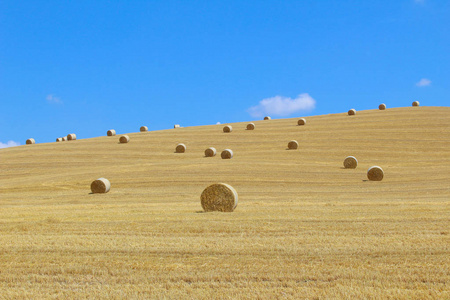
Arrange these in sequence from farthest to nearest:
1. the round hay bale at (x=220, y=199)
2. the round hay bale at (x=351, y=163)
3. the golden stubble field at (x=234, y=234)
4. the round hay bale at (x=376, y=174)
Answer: the round hay bale at (x=351, y=163)
the round hay bale at (x=376, y=174)
the round hay bale at (x=220, y=199)
the golden stubble field at (x=234, y=234)

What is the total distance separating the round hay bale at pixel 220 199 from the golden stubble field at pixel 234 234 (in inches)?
19.2

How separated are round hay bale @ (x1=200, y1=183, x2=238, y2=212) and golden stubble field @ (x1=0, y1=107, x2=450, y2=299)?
0.49 m

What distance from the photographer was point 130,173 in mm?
31281

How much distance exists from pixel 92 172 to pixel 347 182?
17.4 metres

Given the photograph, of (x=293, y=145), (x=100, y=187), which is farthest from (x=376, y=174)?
(x=100, y=187)

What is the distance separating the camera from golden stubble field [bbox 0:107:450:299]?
7.59 meters

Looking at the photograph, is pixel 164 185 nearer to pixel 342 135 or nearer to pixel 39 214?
pixel 39 214

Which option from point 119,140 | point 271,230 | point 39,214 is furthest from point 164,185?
point 119,140

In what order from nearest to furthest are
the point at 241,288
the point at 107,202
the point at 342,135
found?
the point at 241,288
the point at 107,202
the point at 342,135

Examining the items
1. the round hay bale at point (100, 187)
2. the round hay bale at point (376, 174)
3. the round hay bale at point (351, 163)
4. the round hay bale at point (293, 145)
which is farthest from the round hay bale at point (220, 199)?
the round hay bale at point (293, 145)

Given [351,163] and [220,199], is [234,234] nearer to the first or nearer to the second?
[220,199]

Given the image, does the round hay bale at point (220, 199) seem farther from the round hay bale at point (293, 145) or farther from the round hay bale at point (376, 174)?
the round hay bale at point (293, 145)

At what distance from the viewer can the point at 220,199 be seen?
17.2 metres

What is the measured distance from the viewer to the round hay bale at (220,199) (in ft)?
56.0
